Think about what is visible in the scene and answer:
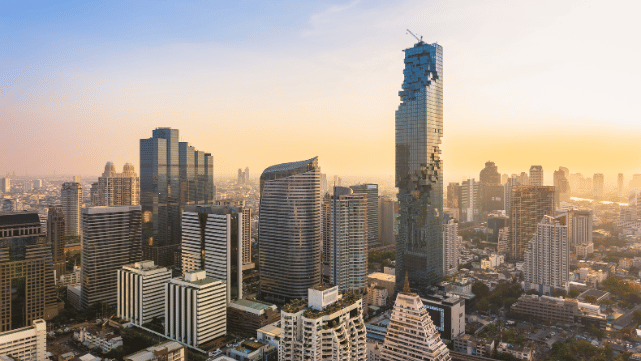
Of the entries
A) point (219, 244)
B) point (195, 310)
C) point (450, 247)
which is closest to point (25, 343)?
point (195, 310)

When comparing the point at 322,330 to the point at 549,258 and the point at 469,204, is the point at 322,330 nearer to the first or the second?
the point at 549,258

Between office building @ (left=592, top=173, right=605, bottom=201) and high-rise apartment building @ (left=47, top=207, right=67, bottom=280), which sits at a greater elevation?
office building @ (left=592, top=173, right=605, bottom=201)

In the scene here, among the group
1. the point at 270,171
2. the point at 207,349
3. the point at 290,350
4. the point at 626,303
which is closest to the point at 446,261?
the point at 626,303

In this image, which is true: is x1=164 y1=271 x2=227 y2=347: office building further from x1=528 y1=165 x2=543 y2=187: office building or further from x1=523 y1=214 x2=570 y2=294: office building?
x1=528 y1=165 x2=543 y2=187: office building

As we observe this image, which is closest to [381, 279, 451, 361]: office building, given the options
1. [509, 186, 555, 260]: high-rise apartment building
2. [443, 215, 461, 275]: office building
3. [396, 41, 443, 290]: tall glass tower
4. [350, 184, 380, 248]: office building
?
[396, 41, 443, 290]: tall glass tower

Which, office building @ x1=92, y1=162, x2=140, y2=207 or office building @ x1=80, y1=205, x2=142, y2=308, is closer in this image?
office building @ x1=80, y1=205, x2=142, y2=308
